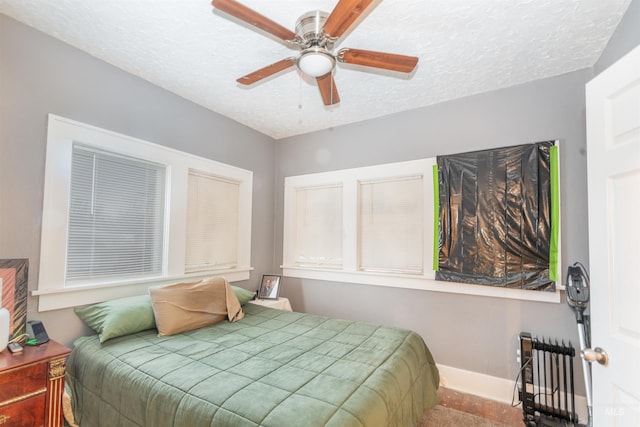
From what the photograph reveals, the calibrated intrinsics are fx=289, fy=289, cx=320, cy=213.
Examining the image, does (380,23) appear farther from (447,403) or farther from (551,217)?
(447,403)

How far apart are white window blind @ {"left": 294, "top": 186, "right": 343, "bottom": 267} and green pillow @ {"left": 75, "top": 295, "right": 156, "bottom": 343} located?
1.91m

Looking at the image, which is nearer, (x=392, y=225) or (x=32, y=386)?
(x=32, y=386)

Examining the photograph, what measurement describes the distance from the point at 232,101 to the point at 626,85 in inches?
112

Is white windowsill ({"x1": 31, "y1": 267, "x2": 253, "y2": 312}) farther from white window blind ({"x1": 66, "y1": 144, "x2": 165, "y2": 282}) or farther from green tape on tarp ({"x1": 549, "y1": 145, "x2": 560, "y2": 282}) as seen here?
green tape on tarp ({"x1": 549, "y1": 145, "x2": 560, "y2": 282})

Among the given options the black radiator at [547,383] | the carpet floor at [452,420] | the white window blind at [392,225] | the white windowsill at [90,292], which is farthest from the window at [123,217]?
the black radiator at [547,383]

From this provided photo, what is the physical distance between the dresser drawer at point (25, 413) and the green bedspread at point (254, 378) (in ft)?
0.78

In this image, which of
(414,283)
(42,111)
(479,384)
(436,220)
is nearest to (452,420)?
(479,384)

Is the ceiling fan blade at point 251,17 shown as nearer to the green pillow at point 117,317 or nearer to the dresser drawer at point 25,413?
the green pillow at point 117,317

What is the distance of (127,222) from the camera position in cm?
246

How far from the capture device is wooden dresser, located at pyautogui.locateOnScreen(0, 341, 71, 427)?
141 cm

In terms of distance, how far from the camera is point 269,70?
6.06 ft

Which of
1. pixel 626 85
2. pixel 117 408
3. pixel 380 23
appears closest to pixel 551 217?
pixel 626 85

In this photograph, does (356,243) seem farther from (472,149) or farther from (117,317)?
(117,317)

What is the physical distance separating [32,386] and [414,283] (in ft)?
9.34
